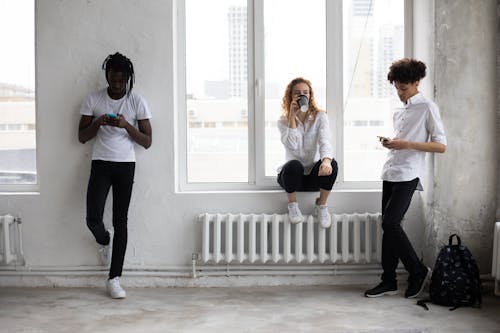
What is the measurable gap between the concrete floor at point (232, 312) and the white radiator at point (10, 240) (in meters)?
0.21

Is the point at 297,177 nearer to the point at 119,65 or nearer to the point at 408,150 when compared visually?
the point at 408,150

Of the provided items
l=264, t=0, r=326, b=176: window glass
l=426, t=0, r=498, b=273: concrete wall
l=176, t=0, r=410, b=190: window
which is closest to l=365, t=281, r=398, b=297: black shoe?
l=426, t=0, r=498, b=273: concrete wall

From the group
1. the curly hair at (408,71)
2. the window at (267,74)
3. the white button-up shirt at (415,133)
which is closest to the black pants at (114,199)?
the window at (267,74)

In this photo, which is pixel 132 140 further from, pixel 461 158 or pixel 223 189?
pixel 461 158

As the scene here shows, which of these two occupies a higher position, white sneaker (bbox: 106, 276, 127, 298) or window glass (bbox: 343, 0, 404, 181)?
window glass (bbox: 343, 0, 404, 181)

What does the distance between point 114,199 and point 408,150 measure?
1.90 meters

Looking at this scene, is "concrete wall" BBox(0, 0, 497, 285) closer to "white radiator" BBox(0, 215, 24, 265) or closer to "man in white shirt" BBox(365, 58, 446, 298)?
"white radiator" BBox(0, 215, 24, 265)

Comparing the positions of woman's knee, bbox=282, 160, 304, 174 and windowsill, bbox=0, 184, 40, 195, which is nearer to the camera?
woman's knee, bbox=282, 160, 304, 174

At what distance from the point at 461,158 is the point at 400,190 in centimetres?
53

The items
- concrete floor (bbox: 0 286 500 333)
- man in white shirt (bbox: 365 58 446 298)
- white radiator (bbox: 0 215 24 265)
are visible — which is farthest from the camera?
white radiator (bbox: 0 215 24 265)

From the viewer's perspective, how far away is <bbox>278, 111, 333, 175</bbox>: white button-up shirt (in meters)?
3.96

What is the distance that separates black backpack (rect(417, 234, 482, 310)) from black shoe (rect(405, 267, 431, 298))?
0.09 m

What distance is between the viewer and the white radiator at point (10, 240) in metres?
3.98

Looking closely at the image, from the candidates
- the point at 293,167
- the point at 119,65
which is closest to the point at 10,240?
the point at 119,65
